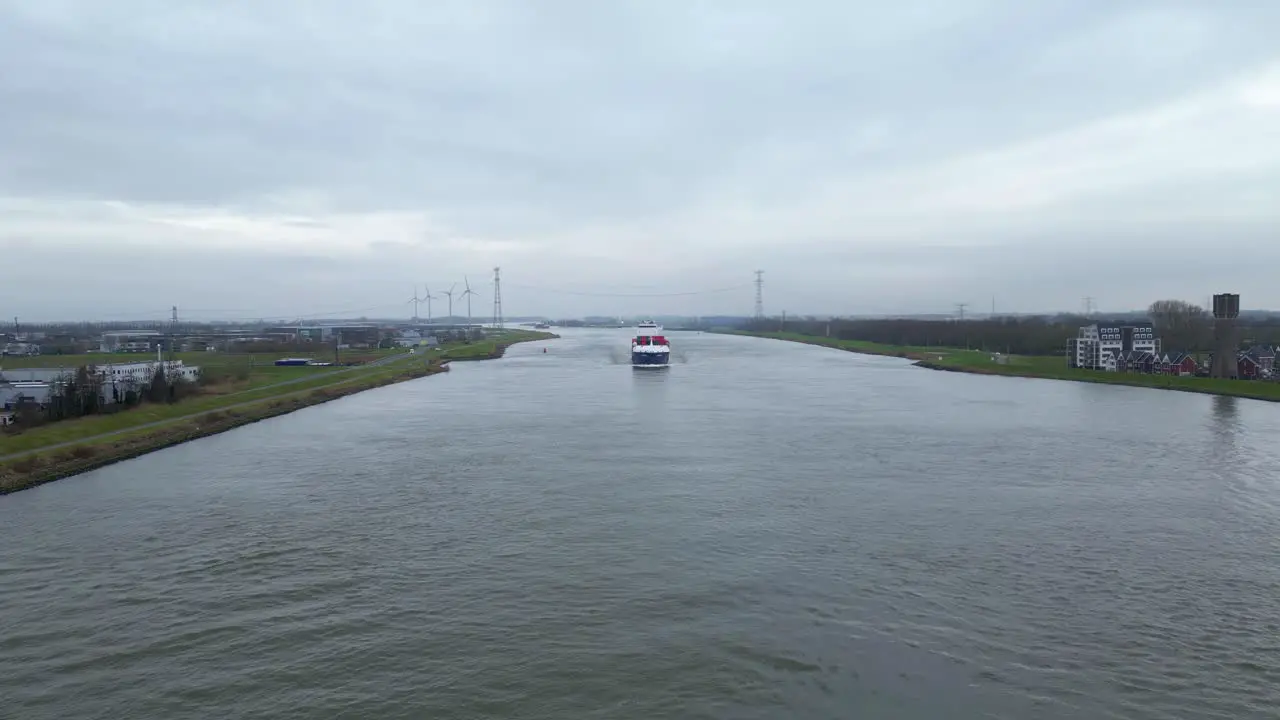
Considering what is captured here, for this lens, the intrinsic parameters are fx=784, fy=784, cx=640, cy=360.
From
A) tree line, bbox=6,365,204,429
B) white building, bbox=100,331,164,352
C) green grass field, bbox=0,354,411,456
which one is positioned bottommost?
green grass field, bbox=0,354,411,456

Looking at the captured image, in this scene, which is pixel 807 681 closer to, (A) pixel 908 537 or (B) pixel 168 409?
(A) pixel 908 537

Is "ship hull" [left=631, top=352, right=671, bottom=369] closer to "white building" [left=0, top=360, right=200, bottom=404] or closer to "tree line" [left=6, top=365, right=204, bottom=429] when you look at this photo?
"white building" [left=0, top=360, right=200, bottom=404]

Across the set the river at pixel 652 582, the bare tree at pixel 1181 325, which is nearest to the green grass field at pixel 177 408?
the river at pixel 652 582

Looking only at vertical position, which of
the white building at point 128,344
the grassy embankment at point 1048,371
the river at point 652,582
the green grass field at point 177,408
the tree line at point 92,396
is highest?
the white building at point 128,344

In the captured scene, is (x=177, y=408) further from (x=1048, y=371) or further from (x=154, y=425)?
(x=1048, y=371)

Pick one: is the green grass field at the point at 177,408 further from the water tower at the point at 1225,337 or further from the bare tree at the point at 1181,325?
the bare tree at the point at 1181,325

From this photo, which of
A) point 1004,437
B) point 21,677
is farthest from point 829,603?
point 1004,437

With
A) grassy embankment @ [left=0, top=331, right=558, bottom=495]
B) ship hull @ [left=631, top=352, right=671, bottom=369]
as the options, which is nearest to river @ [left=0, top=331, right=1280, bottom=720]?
grassy embankment @ [left=0, top=331, right=558, bottom=495]
